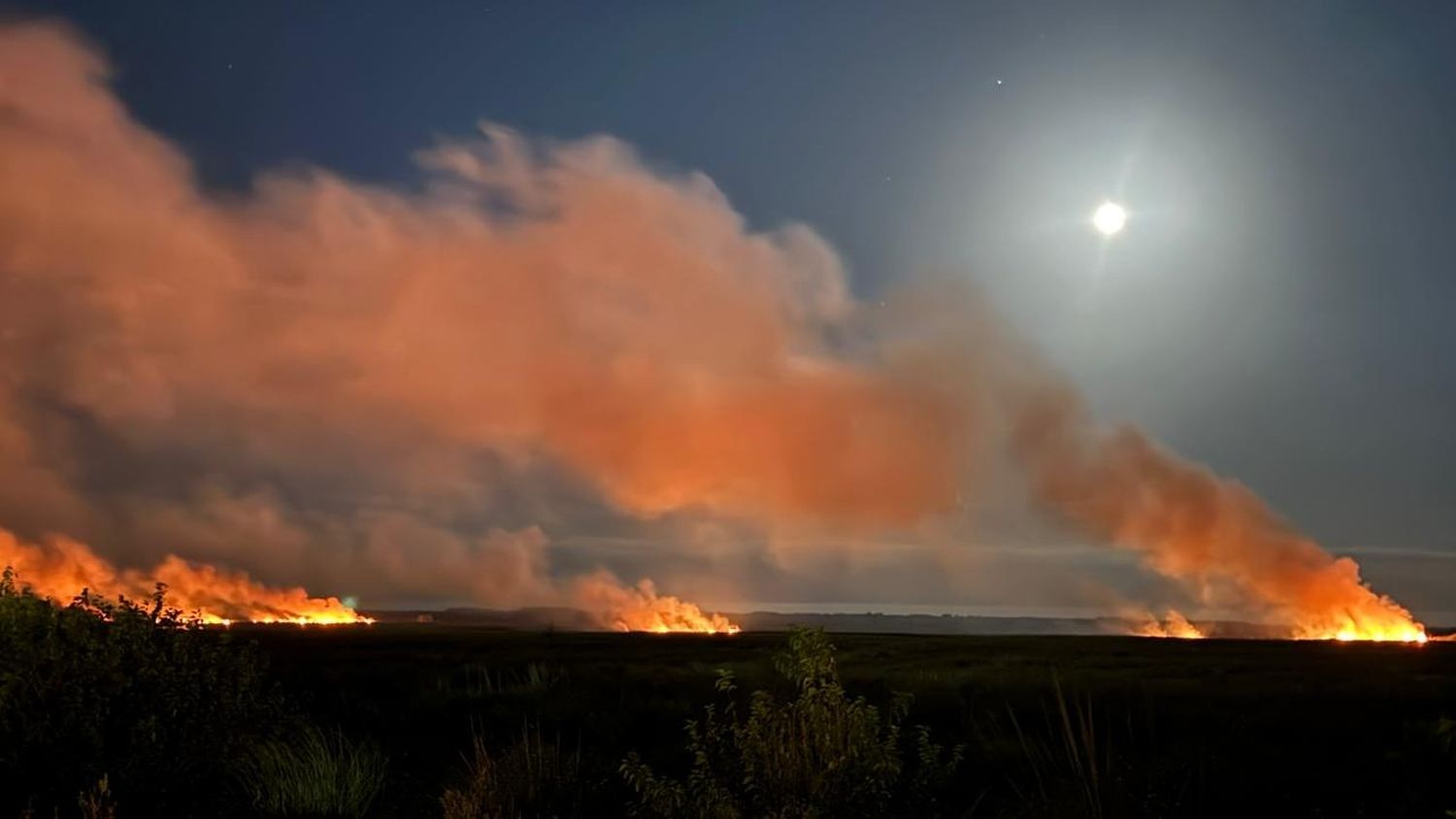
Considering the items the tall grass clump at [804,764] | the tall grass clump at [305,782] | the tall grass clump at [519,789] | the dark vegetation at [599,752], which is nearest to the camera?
the tall grass clump at [804,764]

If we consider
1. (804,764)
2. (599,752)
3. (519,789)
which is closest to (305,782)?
(519,789)

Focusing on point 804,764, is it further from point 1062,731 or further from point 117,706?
point 1062,731

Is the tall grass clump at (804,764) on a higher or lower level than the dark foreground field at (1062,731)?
higher

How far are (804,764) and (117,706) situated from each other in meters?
10.9

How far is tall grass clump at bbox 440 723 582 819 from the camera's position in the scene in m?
13.6

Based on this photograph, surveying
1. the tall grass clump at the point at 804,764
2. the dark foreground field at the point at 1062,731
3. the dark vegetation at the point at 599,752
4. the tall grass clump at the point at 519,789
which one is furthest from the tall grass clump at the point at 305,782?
the tall grass clump at the point at 804,764

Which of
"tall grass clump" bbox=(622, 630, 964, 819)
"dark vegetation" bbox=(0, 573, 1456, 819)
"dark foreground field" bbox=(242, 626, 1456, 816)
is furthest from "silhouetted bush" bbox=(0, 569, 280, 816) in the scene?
"tall grass clump" bbox=(622, 630, 964, 819)

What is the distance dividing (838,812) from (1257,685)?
2051 inches

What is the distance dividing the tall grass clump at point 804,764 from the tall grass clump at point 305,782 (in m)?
5.76

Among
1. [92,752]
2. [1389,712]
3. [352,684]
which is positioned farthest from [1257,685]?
[92,752]

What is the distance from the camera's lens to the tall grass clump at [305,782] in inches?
618

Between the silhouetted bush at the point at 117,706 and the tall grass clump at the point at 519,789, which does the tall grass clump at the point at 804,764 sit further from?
the silhouetted bush at the point at 117,706

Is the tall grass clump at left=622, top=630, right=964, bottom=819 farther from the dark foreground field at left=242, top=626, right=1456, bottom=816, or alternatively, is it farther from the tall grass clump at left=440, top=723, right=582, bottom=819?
the tall grass clump at left=440, top=723, right=582, bottom=819

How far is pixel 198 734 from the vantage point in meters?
16.9
